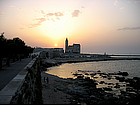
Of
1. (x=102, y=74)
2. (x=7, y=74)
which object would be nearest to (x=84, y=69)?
(x=102, y=74)

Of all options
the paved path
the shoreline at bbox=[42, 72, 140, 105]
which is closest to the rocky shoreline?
the shoreline at bbox=[42, 72, 140, 105]

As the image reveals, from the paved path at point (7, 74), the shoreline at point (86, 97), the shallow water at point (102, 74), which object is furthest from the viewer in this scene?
the shallow water at point (102, 74)

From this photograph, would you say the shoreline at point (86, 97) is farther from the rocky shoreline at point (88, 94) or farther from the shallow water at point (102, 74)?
the shallow water at point (102, 74)

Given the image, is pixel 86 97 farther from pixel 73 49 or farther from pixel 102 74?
pixel 73 49

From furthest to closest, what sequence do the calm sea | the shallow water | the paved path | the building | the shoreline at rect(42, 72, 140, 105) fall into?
the building, the calm sea, the shallow water, the shoreline at rect(42, 72, 140, 105), the paved path

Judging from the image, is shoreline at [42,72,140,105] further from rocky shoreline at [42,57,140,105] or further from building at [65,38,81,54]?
building at [65,38,81,54]

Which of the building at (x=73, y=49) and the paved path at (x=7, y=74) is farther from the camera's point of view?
the building at (x=73, y=49)

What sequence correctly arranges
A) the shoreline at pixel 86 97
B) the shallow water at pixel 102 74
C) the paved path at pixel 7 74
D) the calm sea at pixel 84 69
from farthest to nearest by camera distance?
the calm sea at pixel 84 69 < the shallow water at pixel 102 74 < the shoreline at pixel 86 97 < the paved path at pixel 7 74

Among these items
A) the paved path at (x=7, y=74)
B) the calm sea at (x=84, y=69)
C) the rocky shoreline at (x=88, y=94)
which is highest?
the paved path at (x=7, y=74)

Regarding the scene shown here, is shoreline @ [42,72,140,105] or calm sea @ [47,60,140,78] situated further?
calm sea @ [47,60,140,78]

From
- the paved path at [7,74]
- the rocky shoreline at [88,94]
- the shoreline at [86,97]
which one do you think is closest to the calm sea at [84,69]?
the rocky shoreline at [88,94]
